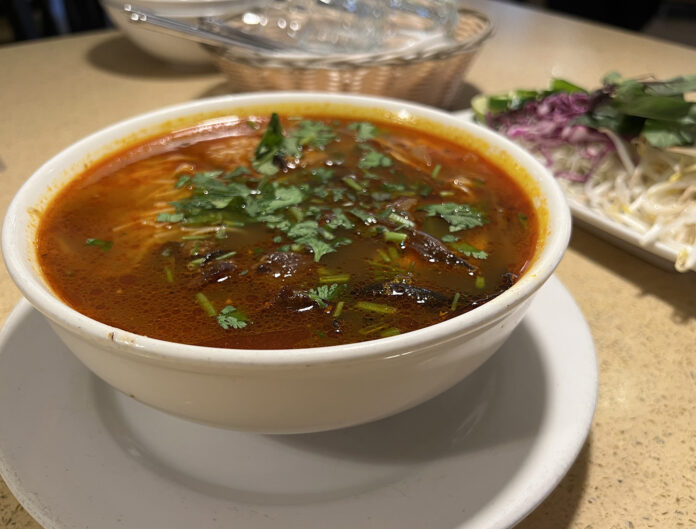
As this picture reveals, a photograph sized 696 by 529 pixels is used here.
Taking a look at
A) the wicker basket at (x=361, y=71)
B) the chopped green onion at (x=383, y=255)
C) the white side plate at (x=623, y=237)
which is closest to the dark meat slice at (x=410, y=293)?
the chopped green onion at (x=383, y=255)

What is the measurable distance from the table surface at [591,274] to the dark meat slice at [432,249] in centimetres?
47

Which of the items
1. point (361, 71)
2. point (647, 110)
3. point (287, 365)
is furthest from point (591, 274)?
point (287, 365)

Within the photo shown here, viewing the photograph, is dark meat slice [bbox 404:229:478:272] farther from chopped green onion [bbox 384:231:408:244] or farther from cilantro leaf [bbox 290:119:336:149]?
cilantro leaf [bbox 290:119:336:149]

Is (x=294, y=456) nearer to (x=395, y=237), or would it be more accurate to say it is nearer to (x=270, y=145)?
(x=395, y=237)

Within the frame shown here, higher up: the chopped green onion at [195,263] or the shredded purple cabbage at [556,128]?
the chopped green onion at [195,263]

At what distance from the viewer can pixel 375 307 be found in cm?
116

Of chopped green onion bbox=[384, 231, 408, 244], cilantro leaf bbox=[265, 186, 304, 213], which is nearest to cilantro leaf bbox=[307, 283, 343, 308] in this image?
chopped green onion bbox=[384, 231, 408, 244]

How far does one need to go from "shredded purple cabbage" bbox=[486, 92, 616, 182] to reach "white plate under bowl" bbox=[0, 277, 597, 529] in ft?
3.82

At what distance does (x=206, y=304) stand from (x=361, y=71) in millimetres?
1578

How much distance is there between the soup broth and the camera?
1.14 m

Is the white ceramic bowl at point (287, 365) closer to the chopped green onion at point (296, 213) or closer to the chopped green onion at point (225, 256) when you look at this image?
the chopped green onion at point (225, 256)

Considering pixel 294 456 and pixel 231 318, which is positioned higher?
pixel 231 318

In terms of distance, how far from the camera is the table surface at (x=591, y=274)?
1178 mm

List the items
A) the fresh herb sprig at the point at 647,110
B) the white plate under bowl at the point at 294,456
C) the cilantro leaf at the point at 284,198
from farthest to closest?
the fresh herb sprig at the point at 647,110 < the cilantro leaf at the point at 284,198 < the white plate under bowl at the point at 294,456
